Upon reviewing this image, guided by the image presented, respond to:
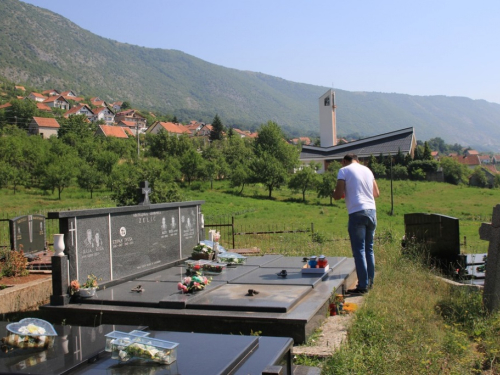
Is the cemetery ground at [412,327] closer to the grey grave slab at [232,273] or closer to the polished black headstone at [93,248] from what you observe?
the grey grave slab at [232,273]

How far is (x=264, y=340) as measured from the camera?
12.8ft

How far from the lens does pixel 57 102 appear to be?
13100cm

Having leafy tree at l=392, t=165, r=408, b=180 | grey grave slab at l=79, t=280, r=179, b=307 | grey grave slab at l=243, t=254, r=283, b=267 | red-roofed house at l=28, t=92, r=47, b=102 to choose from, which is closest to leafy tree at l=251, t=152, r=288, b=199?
leafy tree at l=392, t=165, r=408, b=180

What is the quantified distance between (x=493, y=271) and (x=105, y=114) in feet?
440

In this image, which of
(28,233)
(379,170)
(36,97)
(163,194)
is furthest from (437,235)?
(36,97)

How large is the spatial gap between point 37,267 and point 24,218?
1.69 metres

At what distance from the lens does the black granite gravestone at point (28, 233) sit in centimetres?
1155

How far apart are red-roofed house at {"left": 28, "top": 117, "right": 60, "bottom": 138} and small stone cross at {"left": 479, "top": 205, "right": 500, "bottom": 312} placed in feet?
283

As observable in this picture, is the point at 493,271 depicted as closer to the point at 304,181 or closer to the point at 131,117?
the point at 304,181

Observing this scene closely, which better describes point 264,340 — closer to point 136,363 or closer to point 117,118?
point 136,363

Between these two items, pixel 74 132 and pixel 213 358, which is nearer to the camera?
pixel 213 358

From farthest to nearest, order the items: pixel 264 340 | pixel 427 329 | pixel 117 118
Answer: pixel 117 118
pixel 427 329
pixel 264 340

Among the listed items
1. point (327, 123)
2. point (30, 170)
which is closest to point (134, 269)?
point (30, 170)

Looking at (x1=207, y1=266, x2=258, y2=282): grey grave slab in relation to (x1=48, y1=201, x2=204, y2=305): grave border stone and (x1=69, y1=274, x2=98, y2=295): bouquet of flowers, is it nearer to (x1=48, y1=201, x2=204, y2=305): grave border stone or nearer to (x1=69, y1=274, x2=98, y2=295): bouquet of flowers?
(x1=48, y1=201, x2=204, y2=305): grave border stone
